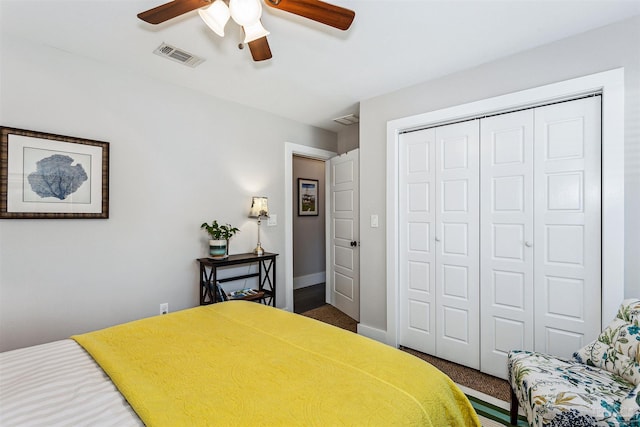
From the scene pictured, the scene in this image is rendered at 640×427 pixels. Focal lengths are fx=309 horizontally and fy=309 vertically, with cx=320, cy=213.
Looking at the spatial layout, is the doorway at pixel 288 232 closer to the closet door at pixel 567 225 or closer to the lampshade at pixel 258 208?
the lampshade at pixel 258 208

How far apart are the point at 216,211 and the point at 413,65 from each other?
219cm

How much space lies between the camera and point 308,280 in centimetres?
537

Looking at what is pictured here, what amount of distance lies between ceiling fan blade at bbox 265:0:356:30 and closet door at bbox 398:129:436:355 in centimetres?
154

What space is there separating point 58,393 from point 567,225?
2.80 metres

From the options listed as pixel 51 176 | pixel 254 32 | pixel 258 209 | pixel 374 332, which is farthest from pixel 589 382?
pixel 51 176

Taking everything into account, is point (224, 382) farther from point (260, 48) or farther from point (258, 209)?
point (258, 209)

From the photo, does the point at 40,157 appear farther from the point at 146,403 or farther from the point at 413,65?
the point at 413,65

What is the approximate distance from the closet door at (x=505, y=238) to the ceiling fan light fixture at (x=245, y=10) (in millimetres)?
1913

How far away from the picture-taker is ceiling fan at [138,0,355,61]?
4.55 ft

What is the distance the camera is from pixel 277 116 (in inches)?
142

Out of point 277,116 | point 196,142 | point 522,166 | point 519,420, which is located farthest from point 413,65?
point 519,420

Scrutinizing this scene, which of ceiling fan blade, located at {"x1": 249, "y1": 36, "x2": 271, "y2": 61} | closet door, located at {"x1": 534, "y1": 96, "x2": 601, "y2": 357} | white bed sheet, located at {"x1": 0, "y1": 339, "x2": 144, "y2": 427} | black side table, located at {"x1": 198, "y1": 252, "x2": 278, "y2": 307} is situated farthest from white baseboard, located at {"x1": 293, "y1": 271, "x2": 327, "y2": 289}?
white bed sheet, located at {"x1": 0, "y1": 339, "x2": 144, "y2": 427}

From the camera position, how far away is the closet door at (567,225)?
2006 millimetres

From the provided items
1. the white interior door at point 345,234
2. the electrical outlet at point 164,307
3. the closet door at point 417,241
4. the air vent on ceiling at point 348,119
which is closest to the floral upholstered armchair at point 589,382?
the closet door at point 417,241
